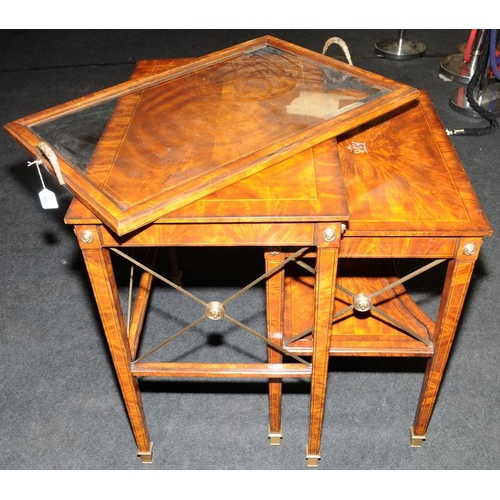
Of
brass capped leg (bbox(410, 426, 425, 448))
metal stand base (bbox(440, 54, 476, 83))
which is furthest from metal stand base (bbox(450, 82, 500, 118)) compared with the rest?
brass capped leg (bbox(410, 426, 425, 448))

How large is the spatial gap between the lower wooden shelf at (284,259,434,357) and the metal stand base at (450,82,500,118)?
4.51 ft

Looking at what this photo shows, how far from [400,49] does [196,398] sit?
2140mm

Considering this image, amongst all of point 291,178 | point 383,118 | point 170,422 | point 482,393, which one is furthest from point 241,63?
point 482,393

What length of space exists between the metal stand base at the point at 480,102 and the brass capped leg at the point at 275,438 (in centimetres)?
170

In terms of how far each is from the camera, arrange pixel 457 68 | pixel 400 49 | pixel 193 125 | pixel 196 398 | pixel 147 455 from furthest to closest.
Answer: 1. pixel 400 49
2. pixel 457 68
3. pixel 196 398
4. pixel 147 455
5. pixel 193 125

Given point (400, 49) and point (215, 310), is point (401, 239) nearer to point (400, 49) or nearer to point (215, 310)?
point (215, 310)

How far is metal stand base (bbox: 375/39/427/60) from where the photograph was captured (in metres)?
2.97

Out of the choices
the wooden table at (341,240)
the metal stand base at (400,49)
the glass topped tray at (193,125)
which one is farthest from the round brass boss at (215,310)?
the metal stand base at (400,49)

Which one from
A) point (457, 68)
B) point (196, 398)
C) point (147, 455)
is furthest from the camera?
point (457, 68)

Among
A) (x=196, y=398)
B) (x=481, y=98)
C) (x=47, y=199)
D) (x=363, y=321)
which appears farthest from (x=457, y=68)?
(x=47, y=199)

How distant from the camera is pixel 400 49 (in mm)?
2990

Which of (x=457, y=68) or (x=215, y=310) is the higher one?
(x=215, y=310)

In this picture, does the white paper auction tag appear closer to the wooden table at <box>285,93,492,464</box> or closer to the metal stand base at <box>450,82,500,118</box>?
the wooden table at <box>285,93,492,464</box>

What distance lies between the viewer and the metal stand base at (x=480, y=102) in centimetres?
254
